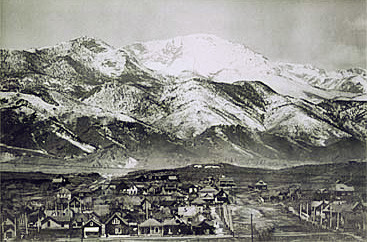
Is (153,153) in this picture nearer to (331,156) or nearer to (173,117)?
(173,117)

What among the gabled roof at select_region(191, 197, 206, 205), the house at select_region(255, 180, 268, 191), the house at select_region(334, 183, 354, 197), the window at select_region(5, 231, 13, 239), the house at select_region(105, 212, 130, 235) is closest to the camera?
the window at select_region(5, 231, 13, 239)

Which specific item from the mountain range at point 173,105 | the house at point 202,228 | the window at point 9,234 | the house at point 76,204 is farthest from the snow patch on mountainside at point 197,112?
the window at point 9,234

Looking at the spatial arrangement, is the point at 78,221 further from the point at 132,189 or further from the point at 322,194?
the point at 322,194

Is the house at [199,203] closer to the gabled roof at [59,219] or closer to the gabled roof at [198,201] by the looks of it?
the gabled roof at [198,201]

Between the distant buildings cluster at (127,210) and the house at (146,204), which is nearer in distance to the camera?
the distant buildings cluster at (127,210)

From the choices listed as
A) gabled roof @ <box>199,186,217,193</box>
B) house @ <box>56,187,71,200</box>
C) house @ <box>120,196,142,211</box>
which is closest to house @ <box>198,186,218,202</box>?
gabled roof @ <box>199,186,217,193</box>

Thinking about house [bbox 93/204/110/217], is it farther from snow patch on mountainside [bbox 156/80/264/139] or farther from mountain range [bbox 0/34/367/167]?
snow patch on mountainside [bbox 156/80/264/139]

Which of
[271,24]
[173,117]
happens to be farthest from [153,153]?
[271,24]
